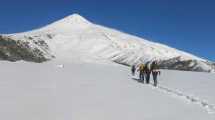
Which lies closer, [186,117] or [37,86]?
[186,117]

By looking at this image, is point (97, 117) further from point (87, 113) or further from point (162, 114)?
point (162, 114)

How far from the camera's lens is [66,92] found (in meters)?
14.3

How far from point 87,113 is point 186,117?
125 inches

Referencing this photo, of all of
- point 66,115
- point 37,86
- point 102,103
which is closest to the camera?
point 66,115

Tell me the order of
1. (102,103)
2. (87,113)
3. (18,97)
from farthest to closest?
(102,103), (18,97), (87,113)

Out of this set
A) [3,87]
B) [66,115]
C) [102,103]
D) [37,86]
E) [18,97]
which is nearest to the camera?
[66,115]

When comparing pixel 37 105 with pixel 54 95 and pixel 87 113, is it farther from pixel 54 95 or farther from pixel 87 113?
pixel 54 95

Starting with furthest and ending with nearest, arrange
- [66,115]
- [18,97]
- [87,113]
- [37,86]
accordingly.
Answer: [37,86] < [18,97] < [87,113] < [66,115]

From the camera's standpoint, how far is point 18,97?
39.6ft

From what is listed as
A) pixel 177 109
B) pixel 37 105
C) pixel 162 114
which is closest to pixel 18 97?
pixel 37 105

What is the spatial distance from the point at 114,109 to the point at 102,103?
895 millimetres

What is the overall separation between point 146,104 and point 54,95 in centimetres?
313

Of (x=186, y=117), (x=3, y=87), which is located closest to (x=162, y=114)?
(x=186, y=117)

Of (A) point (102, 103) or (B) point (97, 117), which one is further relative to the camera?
(A) point (102, 103)
